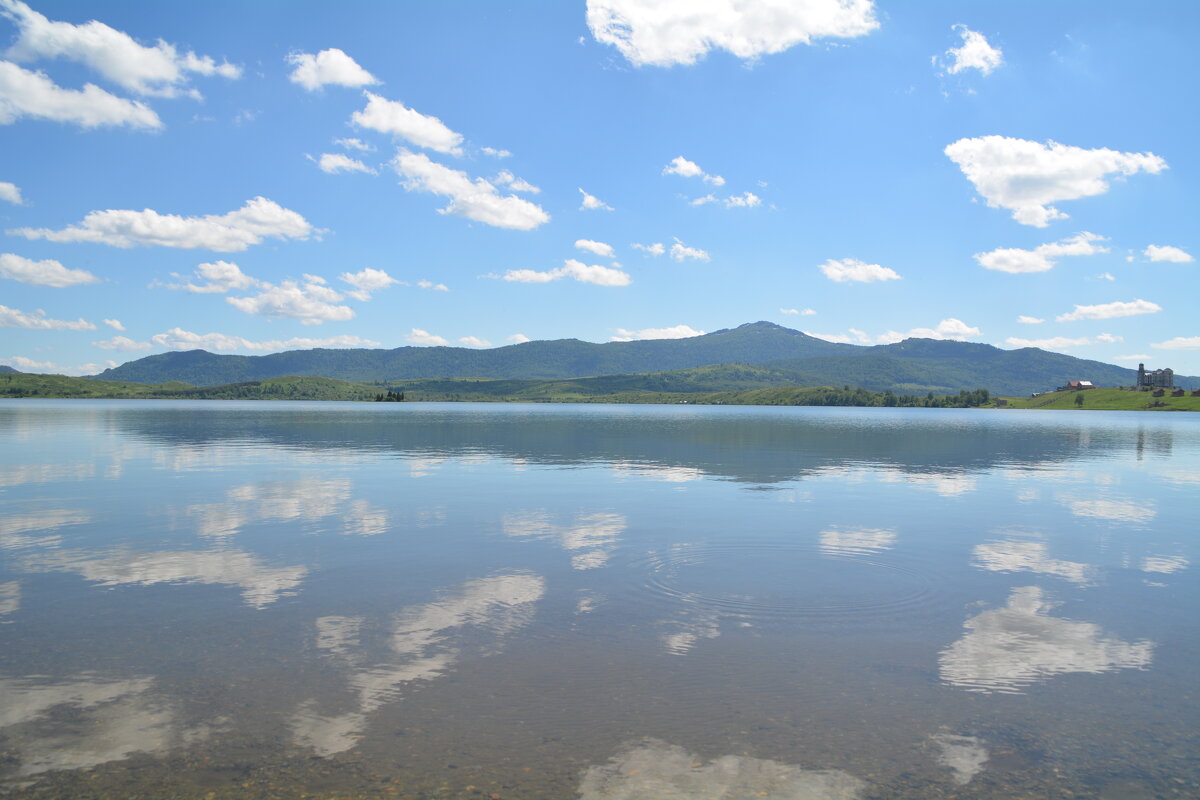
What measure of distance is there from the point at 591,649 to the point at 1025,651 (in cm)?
1158

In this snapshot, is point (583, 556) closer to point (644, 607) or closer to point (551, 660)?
point (644, 607)

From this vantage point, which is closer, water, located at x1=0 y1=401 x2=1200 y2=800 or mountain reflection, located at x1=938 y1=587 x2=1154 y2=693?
water, located at x1=0 y1=401 x2=1200 y2=800

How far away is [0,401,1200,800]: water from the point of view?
523 inches

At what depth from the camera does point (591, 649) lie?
19.1 metres

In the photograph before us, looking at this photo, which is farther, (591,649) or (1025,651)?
(1025,651)

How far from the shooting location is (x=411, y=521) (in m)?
38.2

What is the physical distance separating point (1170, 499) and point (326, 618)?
56.9 m

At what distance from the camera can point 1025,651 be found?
19766 millimetres

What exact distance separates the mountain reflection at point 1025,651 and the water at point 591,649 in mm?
100

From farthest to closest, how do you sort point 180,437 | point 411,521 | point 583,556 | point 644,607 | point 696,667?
1. point 180,437
2. point 411,521
3. point 583,556
4. point 644,607
5. point 696,667

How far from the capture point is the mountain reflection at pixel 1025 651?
17875mm

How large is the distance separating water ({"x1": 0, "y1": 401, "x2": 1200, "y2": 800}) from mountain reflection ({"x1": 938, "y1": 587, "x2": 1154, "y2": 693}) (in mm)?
100

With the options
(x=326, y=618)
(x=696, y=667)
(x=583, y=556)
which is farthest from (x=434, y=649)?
(x=583, y=556)

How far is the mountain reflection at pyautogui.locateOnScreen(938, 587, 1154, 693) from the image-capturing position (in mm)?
17875
